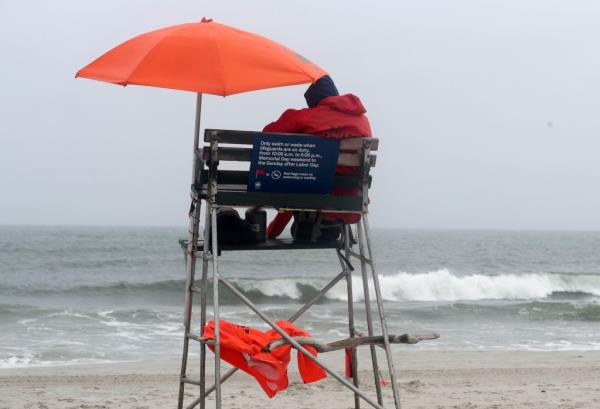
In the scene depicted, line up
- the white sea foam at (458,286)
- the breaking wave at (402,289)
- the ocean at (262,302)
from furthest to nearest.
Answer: the white sea foam at (458,286) < the breaking wave at (402,289) < the ocean at (262,302)

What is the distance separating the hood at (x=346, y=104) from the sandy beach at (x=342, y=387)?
133 inches

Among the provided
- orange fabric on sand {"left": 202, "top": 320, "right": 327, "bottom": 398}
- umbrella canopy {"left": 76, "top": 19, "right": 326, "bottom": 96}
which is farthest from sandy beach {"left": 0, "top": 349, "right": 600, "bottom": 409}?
umbrella canopy {"left": 76, "top": 19, "right": 326, "bottom": 96}

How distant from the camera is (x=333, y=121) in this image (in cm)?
418

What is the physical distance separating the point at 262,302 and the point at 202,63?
21.7 metres

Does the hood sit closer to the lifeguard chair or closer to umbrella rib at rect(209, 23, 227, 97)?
the lifeguard chair

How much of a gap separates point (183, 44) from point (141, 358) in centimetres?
787

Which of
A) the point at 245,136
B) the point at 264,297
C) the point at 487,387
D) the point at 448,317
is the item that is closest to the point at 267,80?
the point at 245,136

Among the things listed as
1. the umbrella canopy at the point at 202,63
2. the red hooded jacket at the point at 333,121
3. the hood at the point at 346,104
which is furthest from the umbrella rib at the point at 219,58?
the hood at the point at 346,104

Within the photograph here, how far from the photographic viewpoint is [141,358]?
Answer: 36.9 feet

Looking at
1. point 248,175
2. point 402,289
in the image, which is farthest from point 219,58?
point 402,289

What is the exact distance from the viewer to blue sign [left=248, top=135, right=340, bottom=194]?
405 cm

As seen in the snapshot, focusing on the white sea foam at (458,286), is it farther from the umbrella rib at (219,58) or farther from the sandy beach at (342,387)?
the umbrella rib at (219,58)

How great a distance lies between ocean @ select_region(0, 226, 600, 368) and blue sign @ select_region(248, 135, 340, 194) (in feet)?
24.4

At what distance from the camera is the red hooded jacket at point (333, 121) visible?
416 centimetres
